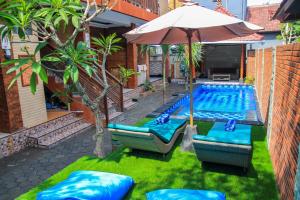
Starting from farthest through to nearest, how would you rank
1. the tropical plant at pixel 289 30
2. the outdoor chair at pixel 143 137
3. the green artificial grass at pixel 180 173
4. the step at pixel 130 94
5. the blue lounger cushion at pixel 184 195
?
1. the tropical plant at pixel 289 30
2. the step at pixel 130 94
3. the outdoor chair at pixel 143 137
4. the green artificial grass at pixel 180 173
5. the blue lounger cushion at pixel 184 195

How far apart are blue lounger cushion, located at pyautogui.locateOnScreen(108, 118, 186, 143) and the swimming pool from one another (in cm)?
221

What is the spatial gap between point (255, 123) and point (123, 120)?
16.2ft

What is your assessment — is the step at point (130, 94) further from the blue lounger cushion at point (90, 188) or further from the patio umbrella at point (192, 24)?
the blue lounger cushion at point (90, 188)

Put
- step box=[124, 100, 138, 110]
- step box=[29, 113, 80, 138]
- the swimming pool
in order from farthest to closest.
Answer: step box=[124, 100, 138, 110] → the swimming pool → step box=[29, 113, 80, 138]

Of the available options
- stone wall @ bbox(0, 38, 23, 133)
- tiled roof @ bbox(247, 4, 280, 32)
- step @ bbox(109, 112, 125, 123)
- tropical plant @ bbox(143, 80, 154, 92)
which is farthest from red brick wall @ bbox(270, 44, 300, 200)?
tiled roof @ bbox(247, 4, 280, 32)

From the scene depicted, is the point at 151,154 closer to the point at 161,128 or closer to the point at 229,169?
the point at 161,128

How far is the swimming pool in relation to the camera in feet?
34.7

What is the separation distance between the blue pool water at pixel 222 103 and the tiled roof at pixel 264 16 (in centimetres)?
1190

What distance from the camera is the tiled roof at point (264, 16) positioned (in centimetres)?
2541

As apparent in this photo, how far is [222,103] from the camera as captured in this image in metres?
13.6

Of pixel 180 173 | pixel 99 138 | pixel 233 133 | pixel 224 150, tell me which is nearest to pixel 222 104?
pixel 233 133

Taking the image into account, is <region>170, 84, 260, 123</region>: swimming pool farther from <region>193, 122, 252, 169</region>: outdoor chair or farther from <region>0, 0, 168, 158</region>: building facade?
<region>193, 122, 252, 169</region>: outdoor chair

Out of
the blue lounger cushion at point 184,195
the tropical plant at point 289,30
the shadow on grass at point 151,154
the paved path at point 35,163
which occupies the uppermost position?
the tropical plant at point 289,30

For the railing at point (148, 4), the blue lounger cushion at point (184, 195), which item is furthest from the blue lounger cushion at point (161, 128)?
the railing at point (148, 4)
